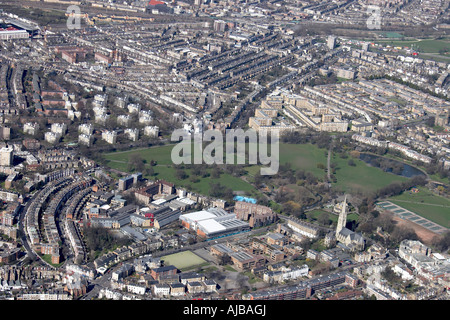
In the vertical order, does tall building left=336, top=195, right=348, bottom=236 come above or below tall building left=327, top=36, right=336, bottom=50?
below

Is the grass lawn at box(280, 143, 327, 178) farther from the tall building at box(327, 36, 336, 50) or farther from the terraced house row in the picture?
the tall building at box(327, 36, 336, 50)

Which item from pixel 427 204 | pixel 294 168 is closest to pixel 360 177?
pixel 294 168

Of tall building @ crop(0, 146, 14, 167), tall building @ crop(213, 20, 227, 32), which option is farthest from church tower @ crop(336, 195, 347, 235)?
tall building @ crop(213, 20, 227, 32)

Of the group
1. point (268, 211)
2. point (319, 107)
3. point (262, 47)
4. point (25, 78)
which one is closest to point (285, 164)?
point (268, 211)

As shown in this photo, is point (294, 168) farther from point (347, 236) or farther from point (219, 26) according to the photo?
point (219, 26)

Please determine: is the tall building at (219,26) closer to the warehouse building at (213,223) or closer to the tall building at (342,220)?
the warehouse building at (213,223)

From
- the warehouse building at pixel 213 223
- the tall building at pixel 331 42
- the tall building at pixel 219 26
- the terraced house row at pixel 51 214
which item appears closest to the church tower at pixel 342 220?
the warehouse building at pixel 213 223
